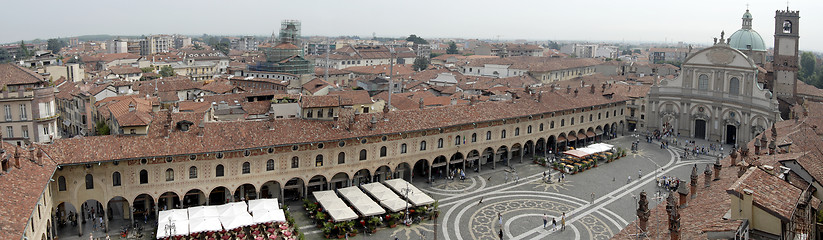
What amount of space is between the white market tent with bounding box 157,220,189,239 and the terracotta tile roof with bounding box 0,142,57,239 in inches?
260

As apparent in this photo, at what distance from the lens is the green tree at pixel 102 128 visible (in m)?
58.0

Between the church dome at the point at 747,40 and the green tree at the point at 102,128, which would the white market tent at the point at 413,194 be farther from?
the church dome at the point at 747,40

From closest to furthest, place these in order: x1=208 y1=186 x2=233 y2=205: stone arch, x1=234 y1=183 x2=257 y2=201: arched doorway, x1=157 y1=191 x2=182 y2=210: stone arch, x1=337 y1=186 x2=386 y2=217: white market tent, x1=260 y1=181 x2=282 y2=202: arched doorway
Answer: x1=337 y1=186 x2=386 y2=217: white market tent, x1=157 y1=191 x2=182 y2=210: stone arch, x1=208 y1=186 x2=233 y2=205: stone arch, x1=234 y1=183 x2=257 y2=201: arched doorway, x1=260 y1=181 x2=282 y2=202: arched doorway

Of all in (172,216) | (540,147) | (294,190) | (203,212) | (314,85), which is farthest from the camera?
(314,85)

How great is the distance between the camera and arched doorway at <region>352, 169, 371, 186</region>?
48.3 m

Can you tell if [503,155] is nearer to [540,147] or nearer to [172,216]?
[540,147]

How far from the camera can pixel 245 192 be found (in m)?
44.9

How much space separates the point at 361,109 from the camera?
6544 centimetres

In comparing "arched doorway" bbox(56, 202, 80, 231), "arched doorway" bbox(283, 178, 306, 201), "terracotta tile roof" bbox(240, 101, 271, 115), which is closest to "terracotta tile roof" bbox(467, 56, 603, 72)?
"terracotta tile roof" bbox(240, 101, 271, 115)

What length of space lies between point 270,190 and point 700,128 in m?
55.8

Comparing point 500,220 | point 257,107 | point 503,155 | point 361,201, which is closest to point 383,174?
point 361,201

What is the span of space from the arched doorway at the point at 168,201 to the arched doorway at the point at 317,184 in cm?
942

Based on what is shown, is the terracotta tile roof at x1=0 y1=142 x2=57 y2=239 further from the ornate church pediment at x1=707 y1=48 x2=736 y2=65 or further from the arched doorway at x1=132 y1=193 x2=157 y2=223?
the ornate church pediment at x1=707 y1=48 x2=736 y2=65

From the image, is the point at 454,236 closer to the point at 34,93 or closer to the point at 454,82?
the point at 34,93
